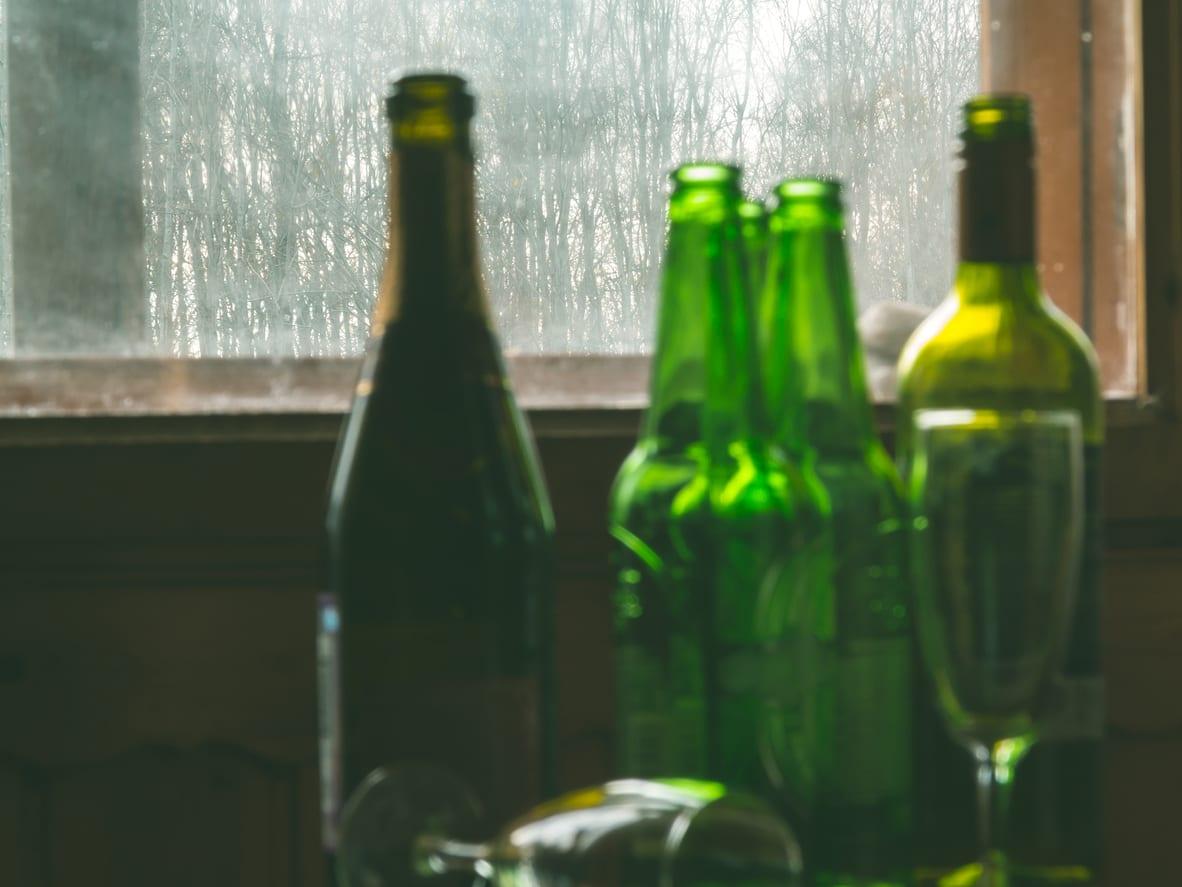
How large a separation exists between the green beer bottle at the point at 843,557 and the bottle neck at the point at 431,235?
0.15m

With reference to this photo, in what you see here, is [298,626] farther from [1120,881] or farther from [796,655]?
[1120,881]

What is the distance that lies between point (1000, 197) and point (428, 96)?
25cm

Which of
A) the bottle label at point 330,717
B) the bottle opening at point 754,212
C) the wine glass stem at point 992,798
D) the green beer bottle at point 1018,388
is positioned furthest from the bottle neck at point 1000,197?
the bottle label at point 330,717

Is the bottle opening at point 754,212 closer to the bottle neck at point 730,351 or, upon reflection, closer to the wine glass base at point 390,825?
the bottle neck at point 730,351

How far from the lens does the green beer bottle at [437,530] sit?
21.0 inches

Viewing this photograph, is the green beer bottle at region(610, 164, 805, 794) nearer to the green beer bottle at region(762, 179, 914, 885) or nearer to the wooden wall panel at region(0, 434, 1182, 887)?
the green beer bottle at region(762, 179, 914, 885)

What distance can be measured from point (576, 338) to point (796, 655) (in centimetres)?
36

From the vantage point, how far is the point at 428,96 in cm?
56

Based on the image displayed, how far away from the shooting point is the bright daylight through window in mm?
843

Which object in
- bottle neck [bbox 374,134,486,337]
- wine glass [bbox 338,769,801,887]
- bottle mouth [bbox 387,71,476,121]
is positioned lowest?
wine glass [bbox 338,769,801,887]

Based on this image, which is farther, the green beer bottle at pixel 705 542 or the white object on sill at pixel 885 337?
the white object on sill at pixel 885 337

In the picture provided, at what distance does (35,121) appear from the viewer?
840mm

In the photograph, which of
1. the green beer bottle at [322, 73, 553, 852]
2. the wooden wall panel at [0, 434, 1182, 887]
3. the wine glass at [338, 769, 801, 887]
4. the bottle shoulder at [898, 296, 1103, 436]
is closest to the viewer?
the wine glass at [338, 769, 801, 887]

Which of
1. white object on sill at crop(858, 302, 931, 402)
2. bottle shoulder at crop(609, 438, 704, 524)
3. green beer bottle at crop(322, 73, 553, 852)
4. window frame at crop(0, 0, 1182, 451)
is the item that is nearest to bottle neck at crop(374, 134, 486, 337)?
green beer bottle at crop(322, 73, 553, 852)
